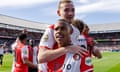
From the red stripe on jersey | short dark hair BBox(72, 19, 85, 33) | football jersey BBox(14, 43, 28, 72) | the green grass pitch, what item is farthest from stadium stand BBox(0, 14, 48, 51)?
the red stripe on jersey

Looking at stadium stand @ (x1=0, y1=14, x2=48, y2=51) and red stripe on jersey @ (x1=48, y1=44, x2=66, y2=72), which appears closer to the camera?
red stripe on jersey @ (x1=48, y1=44, x2=66, y2=72)

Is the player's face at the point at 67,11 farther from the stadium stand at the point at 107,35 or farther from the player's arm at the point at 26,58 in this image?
the stadium stand at the point at 107,35

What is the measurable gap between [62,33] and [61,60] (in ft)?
1.46

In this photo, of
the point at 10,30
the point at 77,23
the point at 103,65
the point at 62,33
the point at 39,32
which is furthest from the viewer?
the point at 39,32

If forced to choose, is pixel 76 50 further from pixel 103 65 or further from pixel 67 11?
pixel 103 65

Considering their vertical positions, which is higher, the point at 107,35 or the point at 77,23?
the point at 77,23

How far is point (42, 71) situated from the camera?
3742 millimetres

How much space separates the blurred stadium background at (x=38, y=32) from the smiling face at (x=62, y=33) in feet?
229

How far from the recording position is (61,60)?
349 centimetres

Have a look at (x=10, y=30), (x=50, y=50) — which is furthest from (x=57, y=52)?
(x=10, y=30)

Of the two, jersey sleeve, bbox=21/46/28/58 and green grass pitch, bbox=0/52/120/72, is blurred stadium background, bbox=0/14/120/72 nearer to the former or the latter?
green grass pitch, bbox=0/52/120/72

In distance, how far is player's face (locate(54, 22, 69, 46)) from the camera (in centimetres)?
317

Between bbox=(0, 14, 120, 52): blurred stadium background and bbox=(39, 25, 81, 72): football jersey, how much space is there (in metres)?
69.5

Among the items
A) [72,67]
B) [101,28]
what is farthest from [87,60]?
[101,28]
